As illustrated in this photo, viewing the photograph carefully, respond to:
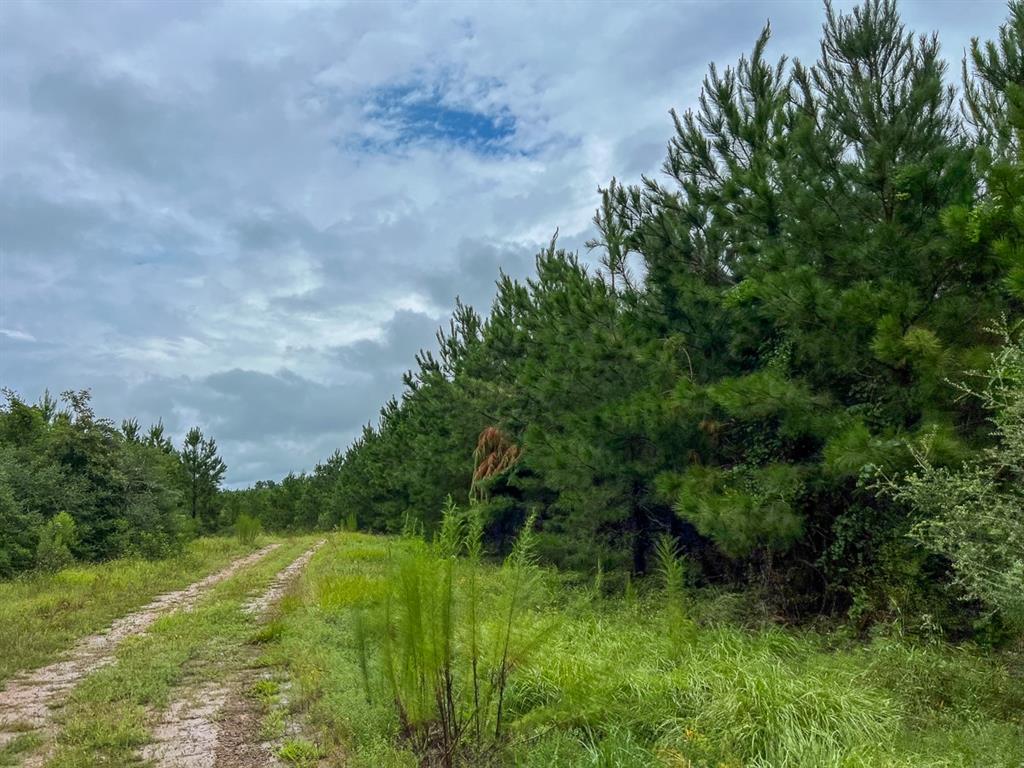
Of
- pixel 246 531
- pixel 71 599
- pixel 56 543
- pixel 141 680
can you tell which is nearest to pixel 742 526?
pixel 141 680

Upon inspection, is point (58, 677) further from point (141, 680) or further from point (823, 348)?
point (823, 348)

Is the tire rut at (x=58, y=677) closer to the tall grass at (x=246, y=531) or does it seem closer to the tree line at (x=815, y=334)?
the tree line at (x=815, y=334)

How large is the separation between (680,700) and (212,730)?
11.8 feet

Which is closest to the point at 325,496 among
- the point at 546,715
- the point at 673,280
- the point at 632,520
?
the point at 632,520

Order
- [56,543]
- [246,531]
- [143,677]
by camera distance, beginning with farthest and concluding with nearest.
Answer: [246,531], [56,543], [143,677]

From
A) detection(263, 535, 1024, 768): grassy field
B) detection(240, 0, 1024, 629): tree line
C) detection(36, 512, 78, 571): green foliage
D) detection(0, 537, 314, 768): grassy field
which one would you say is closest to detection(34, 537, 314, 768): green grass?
detection(0, 537, 314, 768): grassy field

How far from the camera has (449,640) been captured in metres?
4.84

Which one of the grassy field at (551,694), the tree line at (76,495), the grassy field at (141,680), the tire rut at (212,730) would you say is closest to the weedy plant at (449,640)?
the grassy field at (551,694)

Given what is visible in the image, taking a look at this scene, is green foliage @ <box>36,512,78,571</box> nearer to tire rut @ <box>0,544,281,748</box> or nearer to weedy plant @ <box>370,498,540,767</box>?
tire rut @ <box>0,544,281,748</box>

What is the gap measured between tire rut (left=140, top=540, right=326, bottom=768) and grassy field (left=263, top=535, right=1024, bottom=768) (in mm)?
350

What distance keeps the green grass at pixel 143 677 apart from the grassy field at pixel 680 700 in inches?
41.4

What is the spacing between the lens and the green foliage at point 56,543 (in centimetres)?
1552

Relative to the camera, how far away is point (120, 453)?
20.0 meters

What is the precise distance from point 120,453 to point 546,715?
1853 cm
